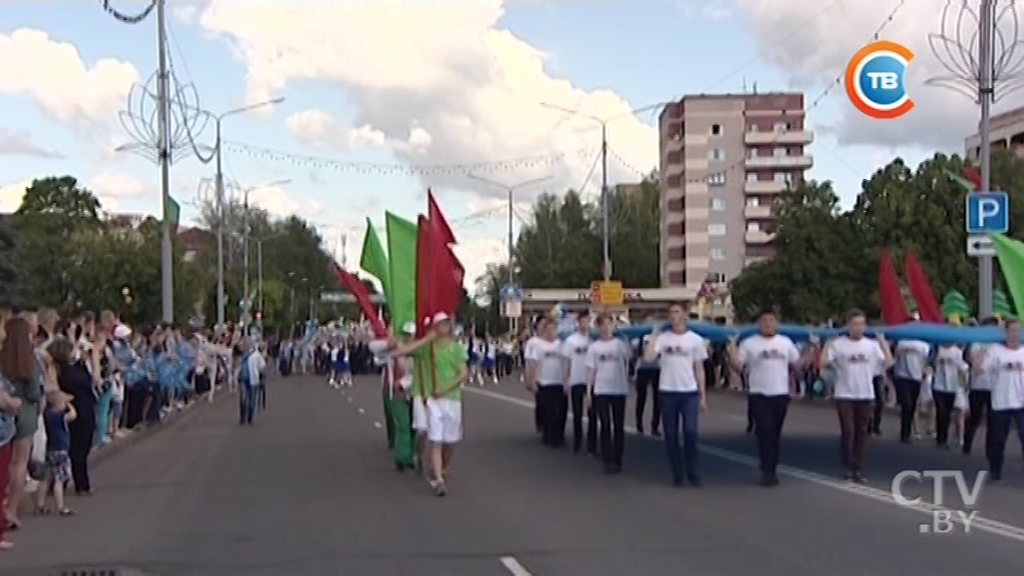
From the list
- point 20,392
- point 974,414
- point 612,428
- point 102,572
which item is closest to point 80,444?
point 20,392

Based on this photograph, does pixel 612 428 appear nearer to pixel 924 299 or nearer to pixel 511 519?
pixel 511 519

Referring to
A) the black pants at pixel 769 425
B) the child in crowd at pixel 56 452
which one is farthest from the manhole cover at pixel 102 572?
the black pants at pixel 769 425

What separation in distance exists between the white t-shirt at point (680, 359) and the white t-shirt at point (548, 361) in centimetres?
539

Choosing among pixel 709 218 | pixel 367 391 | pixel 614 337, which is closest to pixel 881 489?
pixel 614 337

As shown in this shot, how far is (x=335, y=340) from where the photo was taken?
2359 inches

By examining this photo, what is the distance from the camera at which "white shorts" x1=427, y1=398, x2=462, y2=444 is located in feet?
51.0

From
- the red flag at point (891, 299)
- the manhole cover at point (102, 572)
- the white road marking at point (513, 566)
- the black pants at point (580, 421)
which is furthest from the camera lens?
the red flag at point (891, 299)

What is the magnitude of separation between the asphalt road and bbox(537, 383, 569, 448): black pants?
0.70 meters

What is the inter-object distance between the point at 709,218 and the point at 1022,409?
303ft

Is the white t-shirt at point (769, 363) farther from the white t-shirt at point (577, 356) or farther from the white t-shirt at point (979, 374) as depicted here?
the white t-shirt at point (577, 356)

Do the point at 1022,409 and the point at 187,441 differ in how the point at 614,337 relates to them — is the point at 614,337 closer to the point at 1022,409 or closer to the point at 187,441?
the point at 1022,409

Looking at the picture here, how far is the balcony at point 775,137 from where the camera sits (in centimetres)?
10550

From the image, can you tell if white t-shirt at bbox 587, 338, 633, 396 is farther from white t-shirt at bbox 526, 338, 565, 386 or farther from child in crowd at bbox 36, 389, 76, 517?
child in crowd at bbox 36, 389, 76, 517

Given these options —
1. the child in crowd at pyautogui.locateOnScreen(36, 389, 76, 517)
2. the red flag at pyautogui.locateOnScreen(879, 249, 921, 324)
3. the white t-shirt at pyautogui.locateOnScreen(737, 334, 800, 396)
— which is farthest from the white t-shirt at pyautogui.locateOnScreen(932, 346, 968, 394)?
the child in crowd at pyautogui.locateOnScreen(36, 389, 76, 517)
